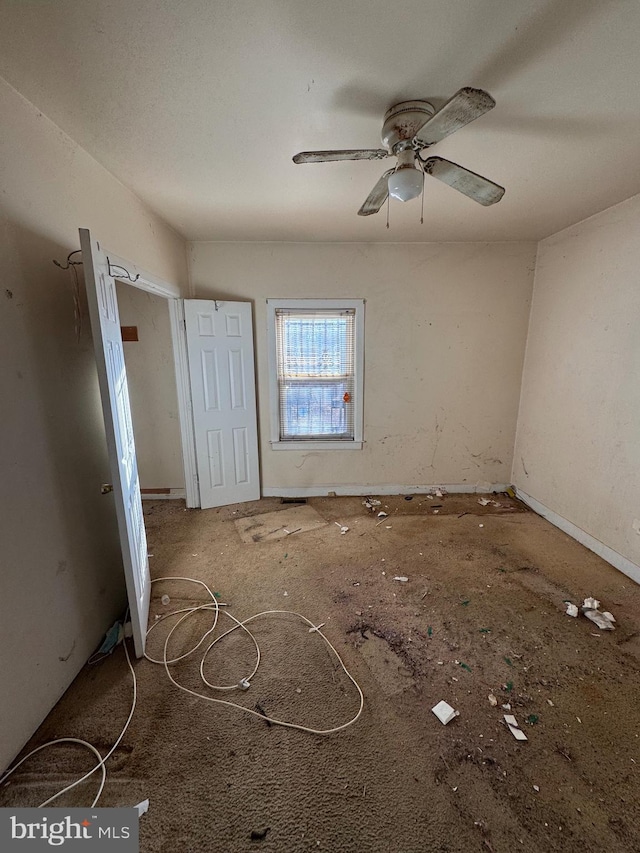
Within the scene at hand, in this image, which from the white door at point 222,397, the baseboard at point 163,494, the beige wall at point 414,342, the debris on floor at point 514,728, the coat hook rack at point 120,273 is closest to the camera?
the debris on floor at point 514,728

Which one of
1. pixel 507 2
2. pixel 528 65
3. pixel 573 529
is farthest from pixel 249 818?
pixel 573 529

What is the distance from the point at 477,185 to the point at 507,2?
67 centimetres

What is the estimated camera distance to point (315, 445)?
3523 millimetres

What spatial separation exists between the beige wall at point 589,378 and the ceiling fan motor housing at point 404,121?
1887 millimetres

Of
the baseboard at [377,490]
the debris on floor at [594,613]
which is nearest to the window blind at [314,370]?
the baseboard at [377,490]

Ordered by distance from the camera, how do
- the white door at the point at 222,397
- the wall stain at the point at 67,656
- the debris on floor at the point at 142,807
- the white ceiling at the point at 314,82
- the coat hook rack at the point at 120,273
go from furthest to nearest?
the white door at the point at 222,397 < the coat hook rack at the point at 120,273 < the wall stain at the point at 67,656 < the debris on floor at the point at 142,807 < the white ceiling at the point at 314,82

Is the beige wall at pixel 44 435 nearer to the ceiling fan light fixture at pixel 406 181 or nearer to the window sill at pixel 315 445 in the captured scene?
the ceiling fan light fixture at pixel 406 181

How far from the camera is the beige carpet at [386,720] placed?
111cm

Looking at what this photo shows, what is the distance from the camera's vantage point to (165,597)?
2.15 meters

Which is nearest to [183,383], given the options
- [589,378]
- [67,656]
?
[67,656]

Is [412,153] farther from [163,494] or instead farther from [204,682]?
[163,494]

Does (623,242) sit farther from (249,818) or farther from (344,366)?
(249,818)

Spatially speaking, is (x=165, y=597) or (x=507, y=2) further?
(x=165, y=597)

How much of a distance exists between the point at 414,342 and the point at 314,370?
1054mm
